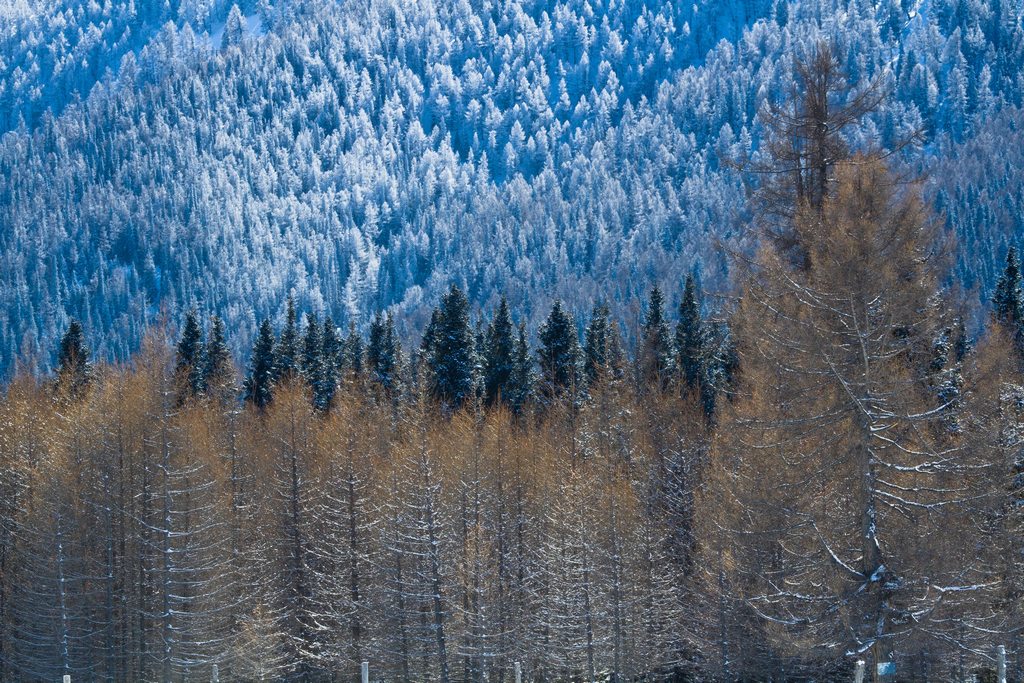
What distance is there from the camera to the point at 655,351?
52906 mm

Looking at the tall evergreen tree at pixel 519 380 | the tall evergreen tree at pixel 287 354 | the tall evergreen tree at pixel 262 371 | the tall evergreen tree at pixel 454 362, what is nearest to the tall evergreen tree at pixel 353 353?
the tall evergreen tree at pixel 287 354

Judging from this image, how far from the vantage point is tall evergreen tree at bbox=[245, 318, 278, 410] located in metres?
63.3

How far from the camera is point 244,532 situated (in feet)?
142

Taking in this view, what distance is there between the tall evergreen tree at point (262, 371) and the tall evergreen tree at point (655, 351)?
2065 cm

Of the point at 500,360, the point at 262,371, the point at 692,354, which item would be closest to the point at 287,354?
the point at 262,371

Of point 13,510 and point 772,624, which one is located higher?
point 13,510

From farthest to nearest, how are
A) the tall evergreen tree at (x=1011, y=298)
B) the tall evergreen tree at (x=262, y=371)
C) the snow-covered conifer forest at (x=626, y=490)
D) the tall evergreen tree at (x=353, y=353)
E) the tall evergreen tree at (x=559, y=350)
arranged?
the tall evergreen tree at (x=353, y=353), the tall evergreen tree at (x=262, y=371), the tall evergreen tree at (x=559, y=350), the tall evergreen tree at (x=1011, y=298), the snow-covered conifer forest at (x=626, y=490)

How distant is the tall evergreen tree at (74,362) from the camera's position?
56.7 m

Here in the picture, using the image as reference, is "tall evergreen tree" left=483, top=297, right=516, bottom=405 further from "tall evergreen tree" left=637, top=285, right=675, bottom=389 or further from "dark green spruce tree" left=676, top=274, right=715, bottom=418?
"dark green spruce tree" left=676, top=274, right=715, bottom=418

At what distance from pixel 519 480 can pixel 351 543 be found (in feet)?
20.6

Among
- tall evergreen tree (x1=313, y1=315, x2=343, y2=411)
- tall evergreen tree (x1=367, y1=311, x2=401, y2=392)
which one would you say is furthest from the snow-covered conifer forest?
tall evergreen tree (x1=313, y1=315, x2=343, y2=411)

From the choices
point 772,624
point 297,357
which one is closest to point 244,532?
point 297,357

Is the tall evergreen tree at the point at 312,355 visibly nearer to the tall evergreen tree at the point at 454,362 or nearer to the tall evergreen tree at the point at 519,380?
the tall evergreen tree at the point at 454,362

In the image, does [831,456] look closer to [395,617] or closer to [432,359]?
[395,617]
